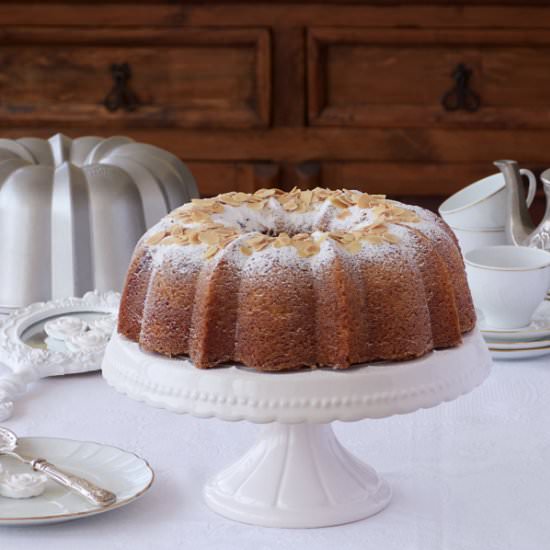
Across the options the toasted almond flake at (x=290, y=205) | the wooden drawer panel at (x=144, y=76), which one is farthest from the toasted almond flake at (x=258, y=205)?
the wooden drawer panel at (x=144, y=76)

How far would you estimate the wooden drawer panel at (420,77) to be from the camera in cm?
248

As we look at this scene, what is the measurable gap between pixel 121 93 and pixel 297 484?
1.81 meters

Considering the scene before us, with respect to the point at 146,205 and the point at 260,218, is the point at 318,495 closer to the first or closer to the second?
the point at 260,218

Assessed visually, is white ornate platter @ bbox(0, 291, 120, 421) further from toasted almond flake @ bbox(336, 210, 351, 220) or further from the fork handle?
toasted almond flake @ bbox(336, 210, 351, 220)

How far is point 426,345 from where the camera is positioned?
84 cm

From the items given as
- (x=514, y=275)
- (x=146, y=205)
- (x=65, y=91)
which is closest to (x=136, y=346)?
(x=514, y=275)

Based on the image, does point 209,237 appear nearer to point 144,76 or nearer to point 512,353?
point 512,353

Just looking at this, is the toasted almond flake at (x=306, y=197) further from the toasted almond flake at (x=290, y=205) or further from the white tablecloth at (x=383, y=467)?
the white tablecloth at (x=383, y=467)

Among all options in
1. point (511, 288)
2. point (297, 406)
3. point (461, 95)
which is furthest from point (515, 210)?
point (461, 95)

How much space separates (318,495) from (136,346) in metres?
0.18

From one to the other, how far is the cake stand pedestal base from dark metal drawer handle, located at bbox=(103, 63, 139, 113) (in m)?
1.76

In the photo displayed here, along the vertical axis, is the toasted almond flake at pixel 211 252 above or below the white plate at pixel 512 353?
above

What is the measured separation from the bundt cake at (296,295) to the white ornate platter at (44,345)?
252 mm

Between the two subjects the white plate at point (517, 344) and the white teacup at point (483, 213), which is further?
the white teacup at point (483, 213)
